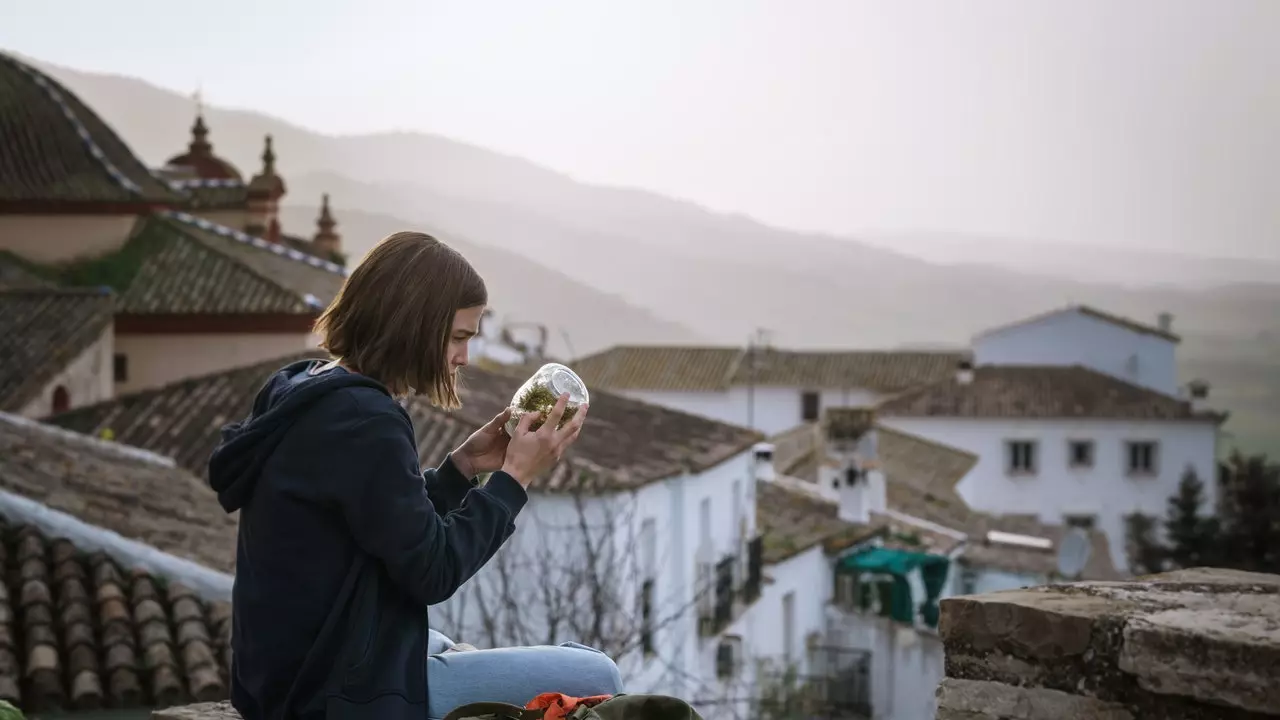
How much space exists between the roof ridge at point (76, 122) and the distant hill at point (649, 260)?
231 feet

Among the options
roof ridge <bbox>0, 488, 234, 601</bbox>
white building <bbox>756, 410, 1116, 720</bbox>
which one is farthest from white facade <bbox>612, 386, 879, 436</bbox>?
roof ridge <bbox>0, 488, 234, 601</bbox>

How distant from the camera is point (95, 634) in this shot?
311 inches

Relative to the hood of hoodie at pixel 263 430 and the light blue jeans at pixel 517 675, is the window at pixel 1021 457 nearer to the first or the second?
the light blue jeans at pixel 517 675

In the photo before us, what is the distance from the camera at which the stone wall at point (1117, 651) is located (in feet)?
9.00

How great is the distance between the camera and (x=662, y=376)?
5869cm

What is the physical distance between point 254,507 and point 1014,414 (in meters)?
50.5

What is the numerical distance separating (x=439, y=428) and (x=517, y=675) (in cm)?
1397

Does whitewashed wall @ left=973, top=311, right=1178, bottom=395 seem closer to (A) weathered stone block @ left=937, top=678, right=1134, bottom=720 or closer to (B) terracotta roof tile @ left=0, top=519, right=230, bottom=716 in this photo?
(B) terracotta roof tile @ left=0, top=519, right=230, bottom=716

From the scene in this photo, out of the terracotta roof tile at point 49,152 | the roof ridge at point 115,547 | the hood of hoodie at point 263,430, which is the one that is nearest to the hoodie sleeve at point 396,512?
the hood of hoodie at point 263,430

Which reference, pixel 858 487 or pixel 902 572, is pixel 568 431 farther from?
pixel 858 487

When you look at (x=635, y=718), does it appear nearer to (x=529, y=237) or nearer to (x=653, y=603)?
(x=653, y=603)

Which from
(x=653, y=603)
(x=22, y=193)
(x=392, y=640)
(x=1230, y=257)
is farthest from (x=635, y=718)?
(x=1230, y=257)

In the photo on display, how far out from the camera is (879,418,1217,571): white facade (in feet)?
169

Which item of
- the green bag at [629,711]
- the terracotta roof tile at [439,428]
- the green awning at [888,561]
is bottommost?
the green awning at [888,561]
